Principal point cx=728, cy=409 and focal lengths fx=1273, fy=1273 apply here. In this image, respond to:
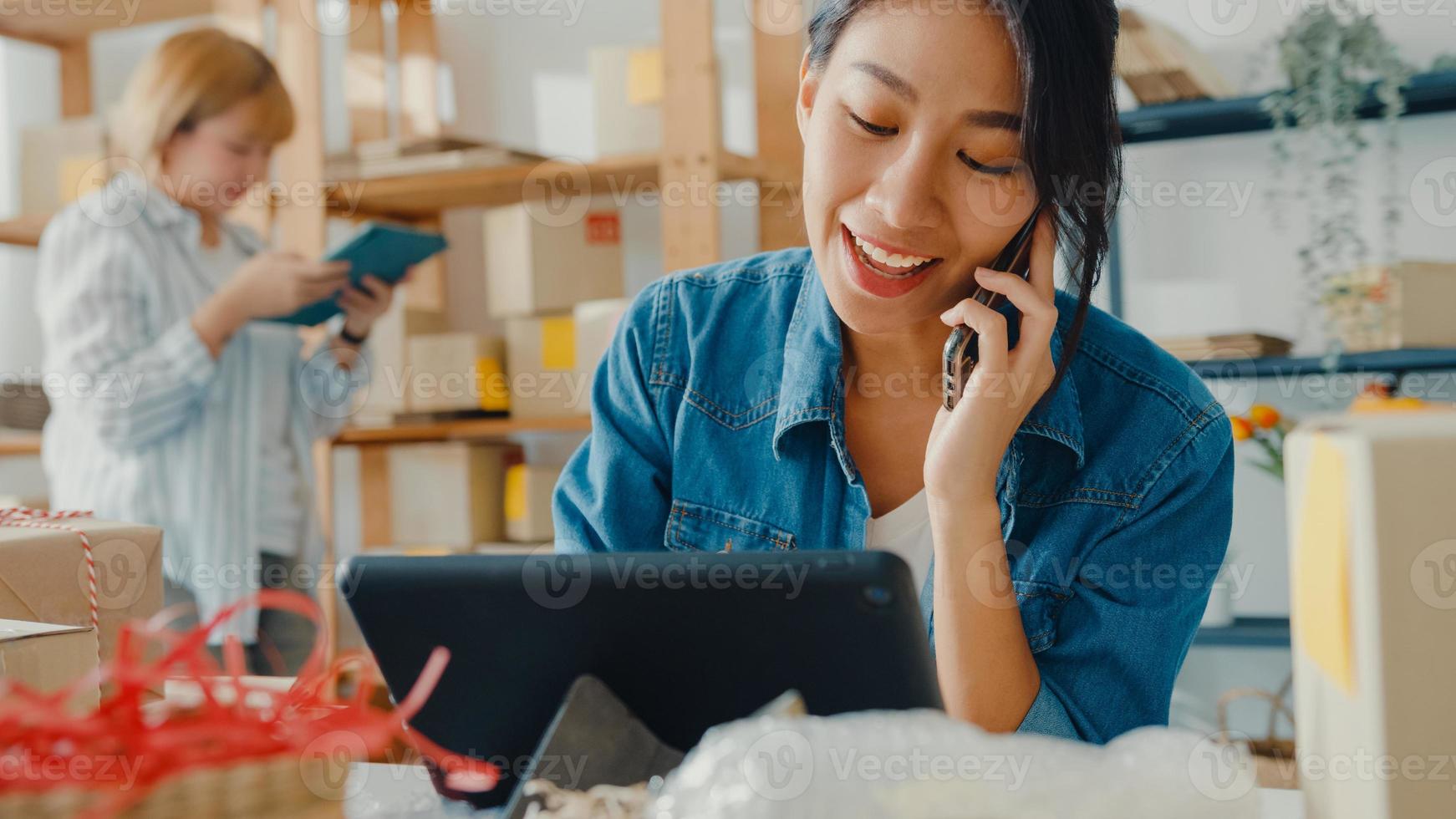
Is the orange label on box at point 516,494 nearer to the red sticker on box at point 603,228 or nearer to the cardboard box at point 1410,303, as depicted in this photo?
the red sticker on box at point 603,228

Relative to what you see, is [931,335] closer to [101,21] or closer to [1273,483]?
[1273,483]

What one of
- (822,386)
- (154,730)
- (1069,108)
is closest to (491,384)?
(822,386)

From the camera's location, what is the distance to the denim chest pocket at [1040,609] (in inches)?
41.9

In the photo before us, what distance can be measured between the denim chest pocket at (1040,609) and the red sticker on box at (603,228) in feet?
5.81

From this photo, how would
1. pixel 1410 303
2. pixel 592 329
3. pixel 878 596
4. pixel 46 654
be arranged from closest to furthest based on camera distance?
pixel 878 596, pixel 46 654, pixel 1410 303, pixel 592 329

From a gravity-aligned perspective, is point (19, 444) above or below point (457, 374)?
below

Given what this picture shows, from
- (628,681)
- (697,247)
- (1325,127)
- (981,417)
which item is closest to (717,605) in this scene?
(628,681)

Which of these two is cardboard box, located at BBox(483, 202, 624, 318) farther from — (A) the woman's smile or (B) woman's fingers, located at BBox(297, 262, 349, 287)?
(A) the woman's smile

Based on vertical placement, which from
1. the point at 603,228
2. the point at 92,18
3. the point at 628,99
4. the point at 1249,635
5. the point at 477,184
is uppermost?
the point at 92,18

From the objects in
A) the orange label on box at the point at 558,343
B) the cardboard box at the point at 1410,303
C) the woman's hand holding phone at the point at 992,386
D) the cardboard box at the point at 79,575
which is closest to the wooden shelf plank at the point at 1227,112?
the cardboard box at the point at 1410,303

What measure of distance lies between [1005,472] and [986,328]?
0.47 ft

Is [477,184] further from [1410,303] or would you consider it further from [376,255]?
[1410,303]

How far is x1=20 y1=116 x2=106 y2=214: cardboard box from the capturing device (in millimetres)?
2947

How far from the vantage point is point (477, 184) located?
2.69 meters
